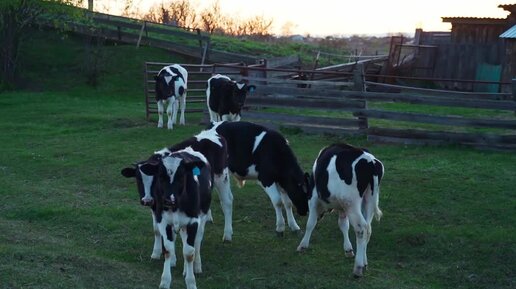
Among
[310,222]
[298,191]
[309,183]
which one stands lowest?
[310,222]

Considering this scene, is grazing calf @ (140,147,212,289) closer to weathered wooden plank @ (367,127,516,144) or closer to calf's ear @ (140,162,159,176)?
calf's ear @ (140,162,159,176)

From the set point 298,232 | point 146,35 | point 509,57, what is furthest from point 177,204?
point 146,35

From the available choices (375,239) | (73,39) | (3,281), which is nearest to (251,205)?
(375,239)

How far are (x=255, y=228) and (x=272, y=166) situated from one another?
98cm

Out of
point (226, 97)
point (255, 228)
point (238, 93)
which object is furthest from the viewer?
point (226, 97)

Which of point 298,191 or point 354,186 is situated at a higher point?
point 354,186

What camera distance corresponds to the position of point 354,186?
8.77 m

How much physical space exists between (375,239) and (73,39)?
29.6m

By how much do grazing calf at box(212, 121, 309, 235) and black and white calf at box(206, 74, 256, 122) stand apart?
8.17 m

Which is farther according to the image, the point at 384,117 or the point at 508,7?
the point at 508,7

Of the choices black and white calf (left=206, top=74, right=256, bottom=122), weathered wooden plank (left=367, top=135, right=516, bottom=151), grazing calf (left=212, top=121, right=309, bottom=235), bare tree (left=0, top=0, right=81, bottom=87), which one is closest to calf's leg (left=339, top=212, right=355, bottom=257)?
Result: grazing calf (left=212, top=121, right=309, bottom=235)

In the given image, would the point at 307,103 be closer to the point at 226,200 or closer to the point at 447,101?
the point at 447,101

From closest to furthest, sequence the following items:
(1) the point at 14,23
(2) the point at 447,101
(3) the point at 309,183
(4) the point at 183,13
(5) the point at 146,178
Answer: (5) the point at 146,178, (3) the point at 309,183, (2) the point at 447,101, (1) the point at 14,23, (4) the point at 183,13

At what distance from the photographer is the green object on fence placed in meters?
31.3
